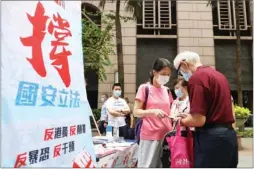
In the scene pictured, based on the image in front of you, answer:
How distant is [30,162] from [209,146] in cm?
119

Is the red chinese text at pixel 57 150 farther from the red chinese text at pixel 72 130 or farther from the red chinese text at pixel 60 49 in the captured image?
the red chinese text at pixel 60 49

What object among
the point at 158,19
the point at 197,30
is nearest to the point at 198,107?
the point at 197,30

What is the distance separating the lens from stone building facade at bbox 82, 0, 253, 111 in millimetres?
13320

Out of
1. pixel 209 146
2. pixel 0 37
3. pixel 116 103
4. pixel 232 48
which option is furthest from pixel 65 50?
pixel 232 48

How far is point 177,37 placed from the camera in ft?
44.8

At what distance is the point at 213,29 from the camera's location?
45.7 ft

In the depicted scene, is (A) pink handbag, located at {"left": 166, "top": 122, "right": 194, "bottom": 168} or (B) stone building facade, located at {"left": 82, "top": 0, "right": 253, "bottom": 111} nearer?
(A) pink handbag, located at {"left": 166, "top": 122, "right": 194, "bottom": 168}

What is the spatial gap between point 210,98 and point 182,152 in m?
0.48

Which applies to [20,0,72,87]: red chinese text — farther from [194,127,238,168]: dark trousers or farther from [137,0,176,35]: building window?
[137,0,176,35]: building window

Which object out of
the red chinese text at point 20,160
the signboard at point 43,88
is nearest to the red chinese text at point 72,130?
the signboard at point 43,88

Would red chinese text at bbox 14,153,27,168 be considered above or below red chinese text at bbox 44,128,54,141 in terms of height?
below

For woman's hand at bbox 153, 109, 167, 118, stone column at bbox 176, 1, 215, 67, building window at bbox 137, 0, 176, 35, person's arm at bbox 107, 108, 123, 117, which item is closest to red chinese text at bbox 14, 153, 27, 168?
woman's hand at bbox 153, 109, 167, 118

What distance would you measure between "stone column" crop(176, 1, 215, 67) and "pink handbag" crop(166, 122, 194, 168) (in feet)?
38.1

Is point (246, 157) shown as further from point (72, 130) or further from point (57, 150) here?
point (57, 150)
